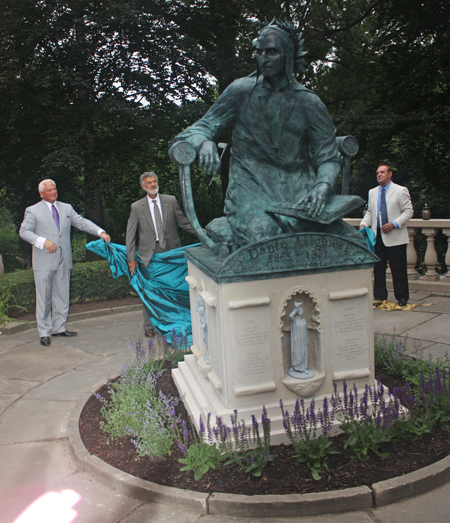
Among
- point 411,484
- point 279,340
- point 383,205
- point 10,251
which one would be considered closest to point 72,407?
point 279,340

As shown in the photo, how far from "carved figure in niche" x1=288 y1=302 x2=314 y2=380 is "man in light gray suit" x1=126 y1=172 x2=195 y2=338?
124 inches

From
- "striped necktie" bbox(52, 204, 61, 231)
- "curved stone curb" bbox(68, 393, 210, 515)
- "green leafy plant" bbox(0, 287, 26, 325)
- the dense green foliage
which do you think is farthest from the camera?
the dense green foliage

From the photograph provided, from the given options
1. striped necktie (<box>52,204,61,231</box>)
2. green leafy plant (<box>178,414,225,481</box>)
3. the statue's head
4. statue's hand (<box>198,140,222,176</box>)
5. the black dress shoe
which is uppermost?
the statue's head

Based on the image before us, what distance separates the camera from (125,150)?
10867 mm

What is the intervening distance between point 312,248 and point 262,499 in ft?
5.40

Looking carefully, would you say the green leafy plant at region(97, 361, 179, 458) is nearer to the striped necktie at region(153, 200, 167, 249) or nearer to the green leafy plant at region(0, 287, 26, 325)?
the striped necktie at region(153, 200, 167, 249)

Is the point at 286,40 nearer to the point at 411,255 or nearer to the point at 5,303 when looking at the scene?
the point at 411,255

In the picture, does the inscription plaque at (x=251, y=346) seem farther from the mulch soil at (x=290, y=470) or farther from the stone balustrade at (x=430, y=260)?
the stone balustrade at (x=430, y=260)

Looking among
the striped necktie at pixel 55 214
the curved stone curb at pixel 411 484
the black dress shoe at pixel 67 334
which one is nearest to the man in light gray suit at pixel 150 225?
the striped necktie at pixel 55 214

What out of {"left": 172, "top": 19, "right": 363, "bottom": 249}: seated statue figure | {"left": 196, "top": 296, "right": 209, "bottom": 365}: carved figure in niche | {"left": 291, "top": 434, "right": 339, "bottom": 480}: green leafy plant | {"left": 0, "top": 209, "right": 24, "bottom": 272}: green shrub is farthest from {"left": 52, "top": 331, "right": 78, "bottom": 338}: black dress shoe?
{"left": 0, "top": 209, "right": 24, "bottom": 272}: green shrub

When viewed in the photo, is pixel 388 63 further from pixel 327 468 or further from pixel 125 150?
pixel 327 468

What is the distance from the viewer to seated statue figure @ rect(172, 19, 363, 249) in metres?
3.79

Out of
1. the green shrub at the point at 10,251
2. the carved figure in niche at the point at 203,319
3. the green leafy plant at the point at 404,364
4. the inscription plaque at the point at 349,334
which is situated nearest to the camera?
the inscription plaque at the point at 349,334

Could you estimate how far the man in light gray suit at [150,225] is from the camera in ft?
21.4
